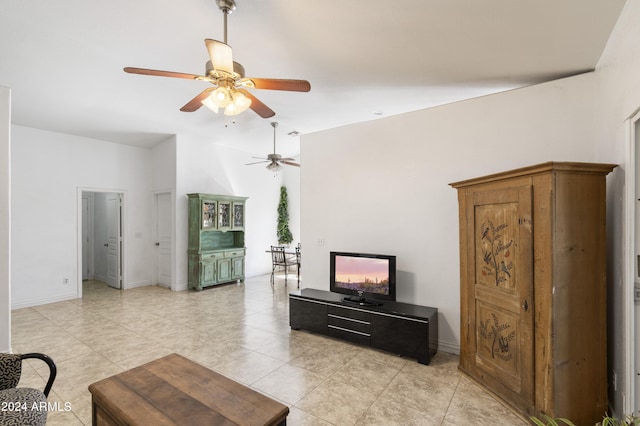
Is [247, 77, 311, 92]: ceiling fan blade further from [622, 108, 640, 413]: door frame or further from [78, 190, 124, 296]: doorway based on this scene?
[78, 190, 124, 296]: doorway

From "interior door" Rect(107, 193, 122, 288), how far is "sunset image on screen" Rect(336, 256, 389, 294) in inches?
204

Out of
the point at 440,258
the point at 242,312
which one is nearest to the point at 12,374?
the point at 242,312

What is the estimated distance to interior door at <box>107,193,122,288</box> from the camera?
6.34 metres

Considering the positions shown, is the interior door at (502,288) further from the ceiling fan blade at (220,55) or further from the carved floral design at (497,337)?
the ceiling fan blade at (220,55)

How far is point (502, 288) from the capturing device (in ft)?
7.90

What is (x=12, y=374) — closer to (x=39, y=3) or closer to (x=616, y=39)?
(x=39, y=3)

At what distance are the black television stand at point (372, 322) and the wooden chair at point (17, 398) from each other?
2493 mm

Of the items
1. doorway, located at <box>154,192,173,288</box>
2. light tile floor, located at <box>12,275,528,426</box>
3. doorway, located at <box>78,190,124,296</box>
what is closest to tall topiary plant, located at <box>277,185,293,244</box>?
doorway, located at <box>154,192,173,288</box>

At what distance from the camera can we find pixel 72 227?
5.61 metres

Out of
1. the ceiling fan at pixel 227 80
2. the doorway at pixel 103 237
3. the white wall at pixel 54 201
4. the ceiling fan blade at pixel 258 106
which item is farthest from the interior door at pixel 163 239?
the ceiling fan at pixel 227 80

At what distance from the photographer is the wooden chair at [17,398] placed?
153 centimetres

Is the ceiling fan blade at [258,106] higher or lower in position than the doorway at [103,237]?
higher

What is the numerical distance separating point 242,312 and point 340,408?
282 centimetres

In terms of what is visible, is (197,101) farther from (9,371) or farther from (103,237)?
(103,237)
